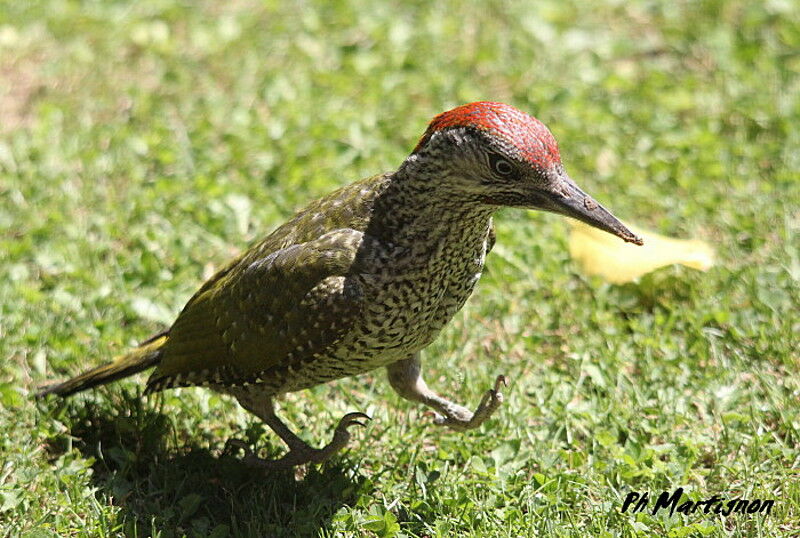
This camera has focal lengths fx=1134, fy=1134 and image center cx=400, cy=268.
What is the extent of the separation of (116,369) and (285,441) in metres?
0.87

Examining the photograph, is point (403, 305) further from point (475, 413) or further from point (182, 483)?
point (182, 483)

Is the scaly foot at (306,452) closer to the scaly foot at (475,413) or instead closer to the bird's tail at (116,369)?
the scaly foot at (475,413)

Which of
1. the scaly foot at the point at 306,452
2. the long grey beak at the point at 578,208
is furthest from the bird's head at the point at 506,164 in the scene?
the scaly foot at the point at 306,452

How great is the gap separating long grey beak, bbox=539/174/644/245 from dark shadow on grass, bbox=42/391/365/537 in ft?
5.16

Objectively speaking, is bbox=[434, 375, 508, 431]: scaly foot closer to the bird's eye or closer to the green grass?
the green grass

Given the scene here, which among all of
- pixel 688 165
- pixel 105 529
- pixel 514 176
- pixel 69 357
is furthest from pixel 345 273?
pixel 688 165

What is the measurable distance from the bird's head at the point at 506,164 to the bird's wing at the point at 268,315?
0.54m

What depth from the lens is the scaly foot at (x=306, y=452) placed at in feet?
15.6

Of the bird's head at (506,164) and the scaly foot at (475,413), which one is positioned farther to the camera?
the scaly foot at (475,413)

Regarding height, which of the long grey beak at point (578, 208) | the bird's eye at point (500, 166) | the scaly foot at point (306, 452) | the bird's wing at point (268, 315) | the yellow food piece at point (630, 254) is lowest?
the scaly foot at point (306, 452)

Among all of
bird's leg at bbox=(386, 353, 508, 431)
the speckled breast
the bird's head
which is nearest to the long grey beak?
the bird's head

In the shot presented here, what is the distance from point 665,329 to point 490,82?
276 cm

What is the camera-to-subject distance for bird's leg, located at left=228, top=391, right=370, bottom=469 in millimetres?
4793

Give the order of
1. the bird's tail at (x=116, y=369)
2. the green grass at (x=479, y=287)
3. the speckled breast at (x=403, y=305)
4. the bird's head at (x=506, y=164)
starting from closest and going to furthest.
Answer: the bird's head at (x=506, y=164) < the speckled breast at (x=403, y=305) < the green grass at (x=479, y=287) < the bird's tail at (x=116, y=369)
